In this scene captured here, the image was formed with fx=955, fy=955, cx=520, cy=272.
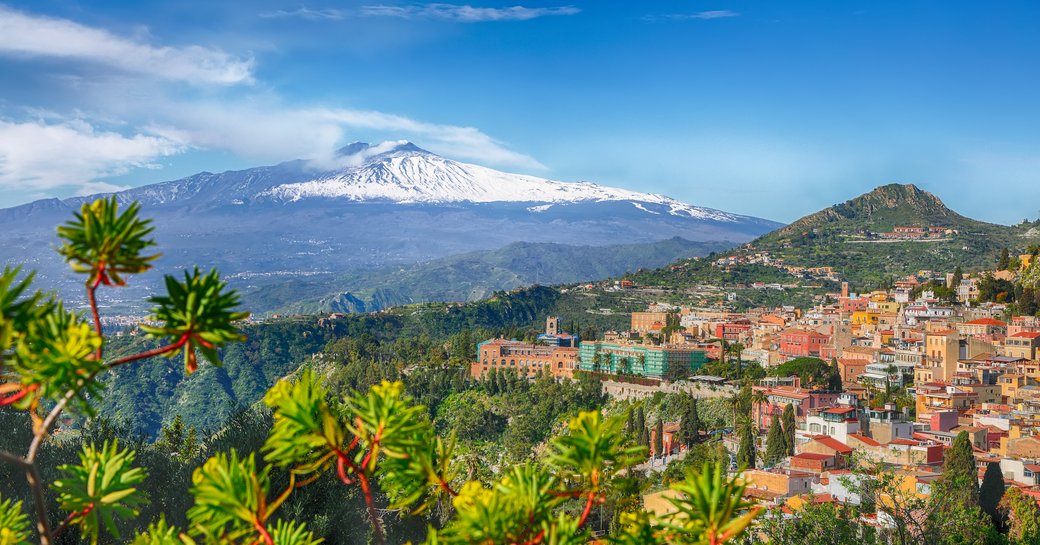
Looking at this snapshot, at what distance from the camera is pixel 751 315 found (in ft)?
166

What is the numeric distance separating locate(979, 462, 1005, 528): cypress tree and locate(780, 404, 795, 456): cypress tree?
6.99 m

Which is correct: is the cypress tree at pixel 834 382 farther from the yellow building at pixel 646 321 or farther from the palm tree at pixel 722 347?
the yellow building at pixel 646 321

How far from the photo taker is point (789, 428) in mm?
25328

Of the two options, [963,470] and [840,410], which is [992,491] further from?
[840,410]

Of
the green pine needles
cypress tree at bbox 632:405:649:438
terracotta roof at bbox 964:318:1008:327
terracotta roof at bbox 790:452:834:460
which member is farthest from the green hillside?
the green pine needles

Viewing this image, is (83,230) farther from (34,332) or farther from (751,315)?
(751,315)

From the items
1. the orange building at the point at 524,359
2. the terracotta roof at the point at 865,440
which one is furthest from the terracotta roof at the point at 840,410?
the orange building at the point at 524,359

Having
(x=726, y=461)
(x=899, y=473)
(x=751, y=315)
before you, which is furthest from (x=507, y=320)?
(x=899, y=473)

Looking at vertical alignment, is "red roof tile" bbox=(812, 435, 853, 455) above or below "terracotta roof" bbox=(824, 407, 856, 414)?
below

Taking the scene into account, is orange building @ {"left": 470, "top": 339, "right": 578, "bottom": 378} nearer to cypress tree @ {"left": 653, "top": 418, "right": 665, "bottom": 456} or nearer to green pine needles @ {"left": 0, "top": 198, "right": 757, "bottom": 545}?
cypress tree @ {"left": 653, "top": 418, "right": 665, "bottom": 456}

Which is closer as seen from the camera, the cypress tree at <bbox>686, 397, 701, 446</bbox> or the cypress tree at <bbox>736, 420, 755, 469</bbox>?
the cypress tree at <bbox>736, 420, 755, 469</bbox>

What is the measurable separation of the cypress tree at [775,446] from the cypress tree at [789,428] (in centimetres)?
17

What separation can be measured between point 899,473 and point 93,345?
63.4ft

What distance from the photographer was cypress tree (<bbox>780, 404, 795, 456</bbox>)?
2469 cm
